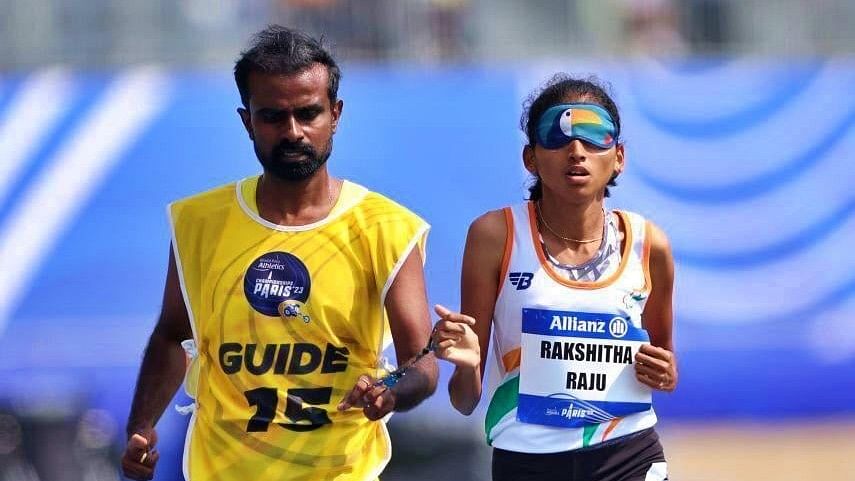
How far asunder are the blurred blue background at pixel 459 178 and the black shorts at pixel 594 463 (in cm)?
609

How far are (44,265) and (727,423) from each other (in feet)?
17.3

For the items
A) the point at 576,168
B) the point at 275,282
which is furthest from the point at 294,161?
the point at 576,168

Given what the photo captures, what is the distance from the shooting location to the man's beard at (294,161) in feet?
13.9

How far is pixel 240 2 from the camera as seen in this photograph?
11891 millimetres

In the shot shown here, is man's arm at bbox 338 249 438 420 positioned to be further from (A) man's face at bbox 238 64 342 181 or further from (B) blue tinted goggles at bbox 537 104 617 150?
(B) blue tinted goggles at bbox 537 104 617 150

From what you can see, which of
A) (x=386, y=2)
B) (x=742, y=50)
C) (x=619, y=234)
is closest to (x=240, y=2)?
(x=386, y=2)

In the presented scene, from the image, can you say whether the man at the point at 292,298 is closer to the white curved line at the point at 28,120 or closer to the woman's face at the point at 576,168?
the woman's face at the point at 576,168

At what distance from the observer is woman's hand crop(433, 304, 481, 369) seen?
398cm

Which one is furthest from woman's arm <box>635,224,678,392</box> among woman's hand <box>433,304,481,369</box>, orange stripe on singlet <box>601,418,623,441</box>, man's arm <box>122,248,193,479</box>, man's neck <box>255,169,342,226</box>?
man's arm <box>122,248,193,479</box>

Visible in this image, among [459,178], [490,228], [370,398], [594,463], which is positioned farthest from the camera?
[459,178]

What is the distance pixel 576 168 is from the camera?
4.54 m

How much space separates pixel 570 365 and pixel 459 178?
7.32m

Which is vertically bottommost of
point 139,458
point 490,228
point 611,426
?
point 139,458

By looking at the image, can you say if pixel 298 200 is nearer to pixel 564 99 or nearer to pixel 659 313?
pixel 564 99
